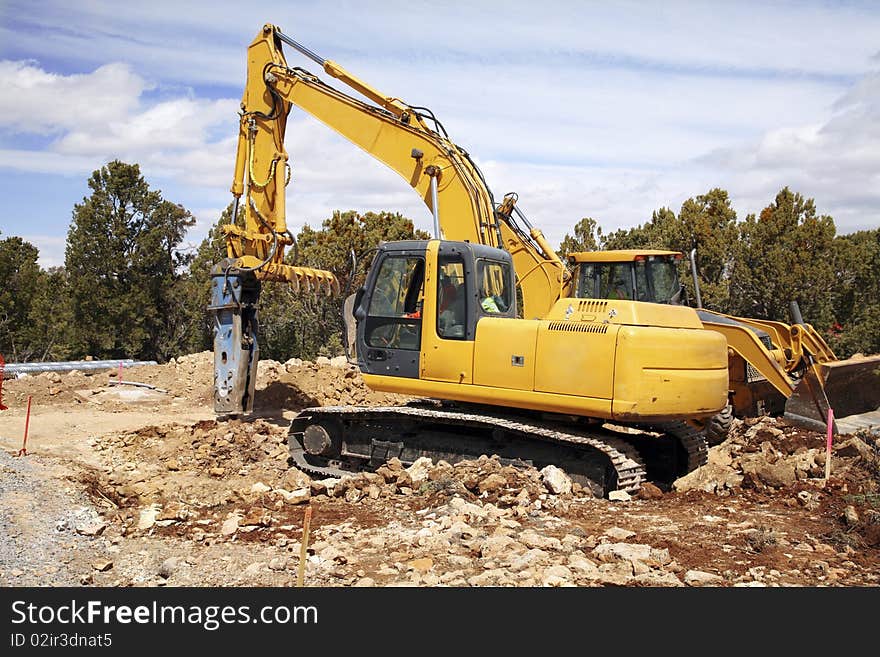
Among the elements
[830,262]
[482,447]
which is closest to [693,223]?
[830,262]

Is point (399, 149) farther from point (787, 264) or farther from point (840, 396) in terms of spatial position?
point (787, 264)

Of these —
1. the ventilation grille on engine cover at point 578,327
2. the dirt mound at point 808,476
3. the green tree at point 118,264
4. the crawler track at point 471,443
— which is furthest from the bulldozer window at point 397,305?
the green tree at point 118,264

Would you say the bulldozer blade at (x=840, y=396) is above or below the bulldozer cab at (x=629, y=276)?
below


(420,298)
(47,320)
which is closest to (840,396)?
(420,298)

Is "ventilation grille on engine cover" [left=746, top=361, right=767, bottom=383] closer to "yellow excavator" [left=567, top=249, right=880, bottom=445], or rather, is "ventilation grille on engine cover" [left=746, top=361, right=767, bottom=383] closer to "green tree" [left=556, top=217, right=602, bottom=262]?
"yellow excavator" [left=567, top=249, right=880, bottom=445]

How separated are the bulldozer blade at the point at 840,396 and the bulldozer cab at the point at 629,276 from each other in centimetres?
213

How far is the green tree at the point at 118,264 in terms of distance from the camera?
2638 centimetres

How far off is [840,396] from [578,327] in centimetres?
621

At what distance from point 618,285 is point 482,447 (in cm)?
437

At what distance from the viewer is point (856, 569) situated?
18.1ft

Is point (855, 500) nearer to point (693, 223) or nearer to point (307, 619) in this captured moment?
point (307, 619)

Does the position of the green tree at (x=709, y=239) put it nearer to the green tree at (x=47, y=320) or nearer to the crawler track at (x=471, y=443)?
the crawler track at (x=471, y=443)

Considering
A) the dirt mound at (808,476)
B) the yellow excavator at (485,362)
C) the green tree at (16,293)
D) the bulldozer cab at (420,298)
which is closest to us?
the dirt mound at (808,476)

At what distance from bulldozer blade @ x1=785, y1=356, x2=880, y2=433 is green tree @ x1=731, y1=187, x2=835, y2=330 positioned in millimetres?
12319
